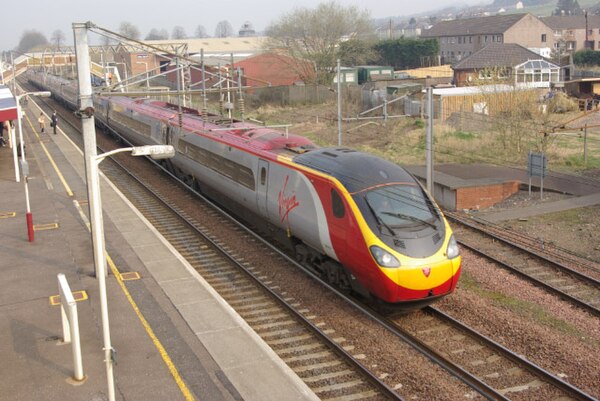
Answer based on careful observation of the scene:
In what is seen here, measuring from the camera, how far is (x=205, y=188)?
22.2m

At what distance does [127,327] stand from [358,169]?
5.31 meters

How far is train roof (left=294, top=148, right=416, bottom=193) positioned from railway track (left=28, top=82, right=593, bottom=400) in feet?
8.76

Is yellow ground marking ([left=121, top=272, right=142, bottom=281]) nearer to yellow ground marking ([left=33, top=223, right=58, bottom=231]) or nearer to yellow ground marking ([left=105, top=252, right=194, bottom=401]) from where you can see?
yellow ground marking ([left=105, top=252, right=194, bottom=401])

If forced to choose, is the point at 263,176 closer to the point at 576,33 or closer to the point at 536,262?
the point at 536,262

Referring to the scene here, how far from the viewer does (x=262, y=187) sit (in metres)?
15.9

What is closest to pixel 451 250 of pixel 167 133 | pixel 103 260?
pixel 103 260

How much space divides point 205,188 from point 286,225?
8.25 m

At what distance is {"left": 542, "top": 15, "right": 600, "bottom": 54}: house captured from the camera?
107188mm

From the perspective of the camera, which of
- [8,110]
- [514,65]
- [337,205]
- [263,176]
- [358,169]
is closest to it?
[337,205]

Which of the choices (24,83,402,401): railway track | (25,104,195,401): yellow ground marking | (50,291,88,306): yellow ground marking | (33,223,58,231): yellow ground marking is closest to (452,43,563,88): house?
(24,83,402,401): railway track

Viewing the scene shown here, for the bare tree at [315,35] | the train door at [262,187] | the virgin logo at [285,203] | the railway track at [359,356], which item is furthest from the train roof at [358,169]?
the bare tree at [315,35]

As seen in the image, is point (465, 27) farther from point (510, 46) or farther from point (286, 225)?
point (286, 225)

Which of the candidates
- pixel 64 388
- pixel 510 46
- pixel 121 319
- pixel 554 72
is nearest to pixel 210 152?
pixel 121 319

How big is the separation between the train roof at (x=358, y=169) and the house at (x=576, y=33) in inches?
4089
